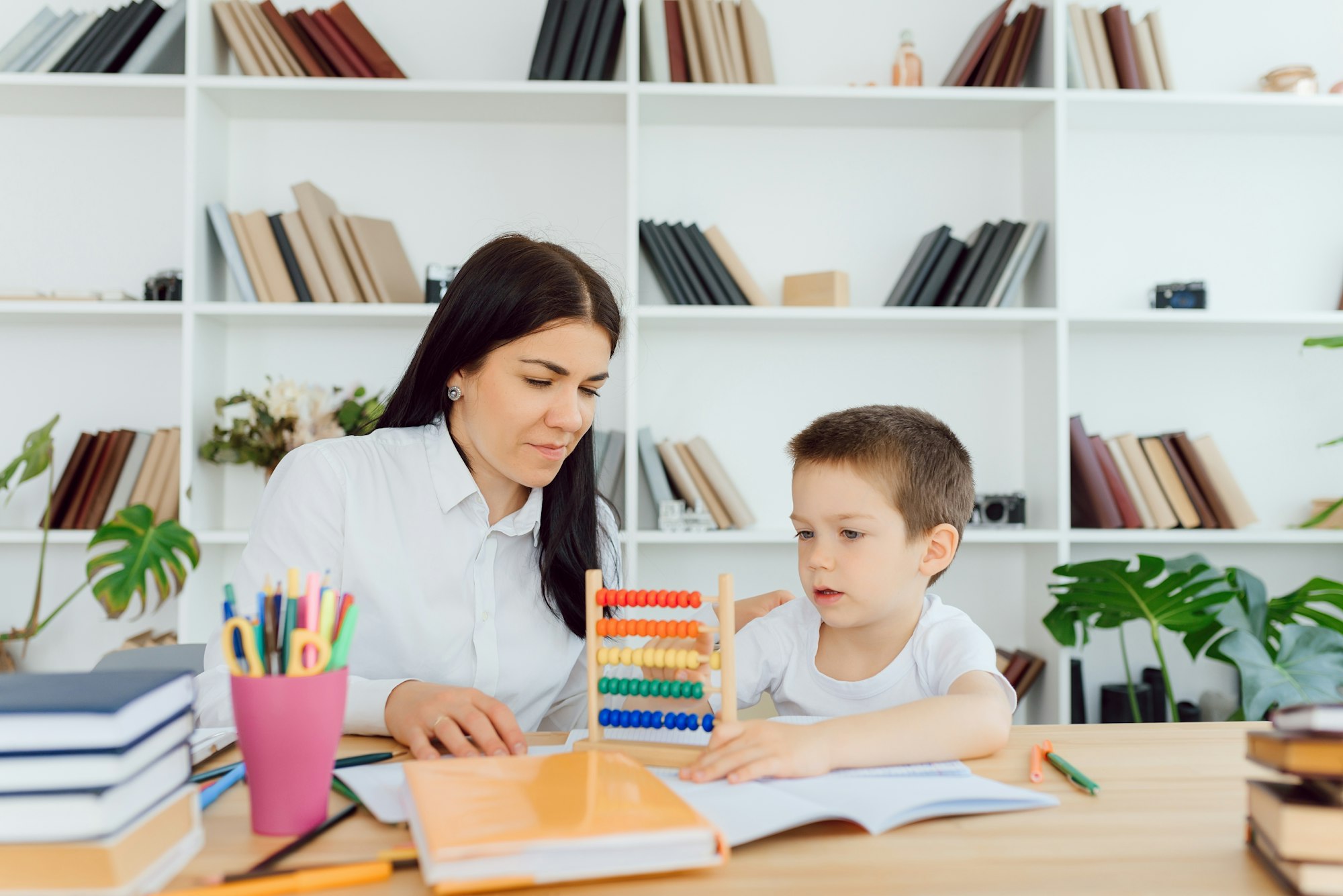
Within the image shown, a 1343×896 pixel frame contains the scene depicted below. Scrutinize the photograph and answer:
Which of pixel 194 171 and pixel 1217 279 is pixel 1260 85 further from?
pixel 194 171

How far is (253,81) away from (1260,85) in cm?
300

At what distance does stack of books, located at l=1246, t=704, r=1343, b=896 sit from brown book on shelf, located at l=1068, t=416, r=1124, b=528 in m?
2.31

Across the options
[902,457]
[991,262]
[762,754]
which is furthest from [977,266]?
[762,754]

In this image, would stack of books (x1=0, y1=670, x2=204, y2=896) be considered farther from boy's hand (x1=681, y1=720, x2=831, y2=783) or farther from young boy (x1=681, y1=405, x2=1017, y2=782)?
young boy (x1=681, y1=405, x2=1017, y2=782)

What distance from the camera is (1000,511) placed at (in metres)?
2.96

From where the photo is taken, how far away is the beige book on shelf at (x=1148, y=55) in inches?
115

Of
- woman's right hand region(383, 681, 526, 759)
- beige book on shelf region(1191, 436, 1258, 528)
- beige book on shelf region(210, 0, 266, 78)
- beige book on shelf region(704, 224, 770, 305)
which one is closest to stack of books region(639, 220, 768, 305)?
beige book on shelf region(704, 224, 770, 305)

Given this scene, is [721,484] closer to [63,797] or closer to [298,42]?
[298,42]

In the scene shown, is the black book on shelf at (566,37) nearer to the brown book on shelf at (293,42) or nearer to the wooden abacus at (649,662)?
the brown book on shelf at (293,42)

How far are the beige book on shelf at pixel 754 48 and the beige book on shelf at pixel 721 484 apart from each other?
3.49ft

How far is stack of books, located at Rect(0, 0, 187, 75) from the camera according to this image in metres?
2.77

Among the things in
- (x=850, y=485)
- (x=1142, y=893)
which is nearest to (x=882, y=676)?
(x=850, y=485)

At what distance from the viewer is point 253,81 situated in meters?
2.74

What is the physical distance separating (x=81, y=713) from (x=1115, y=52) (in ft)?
10.2
